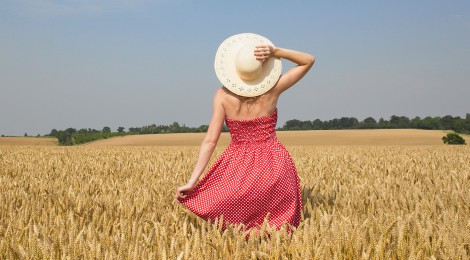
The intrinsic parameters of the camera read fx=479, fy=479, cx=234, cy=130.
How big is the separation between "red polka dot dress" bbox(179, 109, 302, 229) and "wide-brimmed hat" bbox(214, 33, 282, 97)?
290 millimetres

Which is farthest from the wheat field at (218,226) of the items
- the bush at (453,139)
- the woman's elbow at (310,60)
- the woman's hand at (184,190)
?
the bush at (453,139)

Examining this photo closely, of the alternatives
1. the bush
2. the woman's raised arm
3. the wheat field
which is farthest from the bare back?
the bush

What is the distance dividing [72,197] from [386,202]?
3.07 meters

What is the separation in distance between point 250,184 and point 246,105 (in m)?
0.60

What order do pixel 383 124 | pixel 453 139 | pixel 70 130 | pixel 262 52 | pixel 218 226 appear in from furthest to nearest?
pixel 70 130
pixel 383 124
pixel 453 139
pixel 218 226
pixel 262 52

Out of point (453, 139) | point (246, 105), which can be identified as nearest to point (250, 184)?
point (246, 105)

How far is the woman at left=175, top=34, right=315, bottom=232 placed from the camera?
3592 millimetres

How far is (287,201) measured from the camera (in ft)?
12.1

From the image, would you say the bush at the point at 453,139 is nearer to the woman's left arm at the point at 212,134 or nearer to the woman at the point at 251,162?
the woman at the point at 251,162

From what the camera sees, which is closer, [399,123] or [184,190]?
[184,190]

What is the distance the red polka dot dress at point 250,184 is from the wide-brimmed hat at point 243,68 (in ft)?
0.95

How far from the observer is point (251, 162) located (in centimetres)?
367

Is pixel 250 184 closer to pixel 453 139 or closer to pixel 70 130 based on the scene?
pixel 453 139

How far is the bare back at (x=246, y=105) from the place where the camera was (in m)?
3.59
